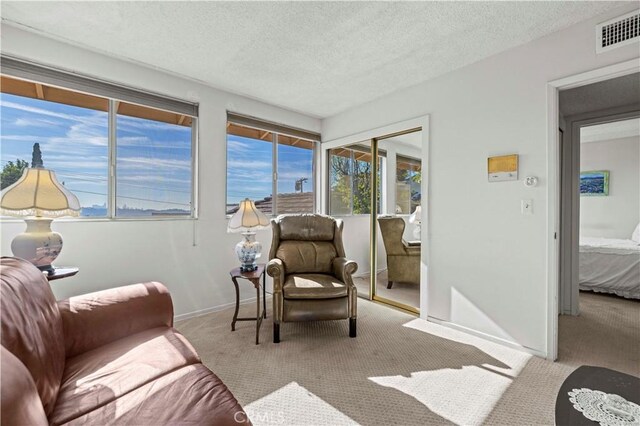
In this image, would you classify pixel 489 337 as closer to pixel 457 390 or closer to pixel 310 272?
pixel 457 390

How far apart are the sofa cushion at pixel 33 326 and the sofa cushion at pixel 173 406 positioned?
22cm

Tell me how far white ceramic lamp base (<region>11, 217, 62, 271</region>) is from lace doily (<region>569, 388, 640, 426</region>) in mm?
2885

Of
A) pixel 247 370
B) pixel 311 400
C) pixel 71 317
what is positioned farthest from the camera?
pixel 247 370

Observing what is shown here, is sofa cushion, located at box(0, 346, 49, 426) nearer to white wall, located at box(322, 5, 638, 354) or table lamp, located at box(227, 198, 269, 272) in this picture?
table lamp, located at box(227, 198, 269, 272)

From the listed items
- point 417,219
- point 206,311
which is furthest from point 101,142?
point 417,219

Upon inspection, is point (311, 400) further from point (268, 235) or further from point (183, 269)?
point (268, 235)

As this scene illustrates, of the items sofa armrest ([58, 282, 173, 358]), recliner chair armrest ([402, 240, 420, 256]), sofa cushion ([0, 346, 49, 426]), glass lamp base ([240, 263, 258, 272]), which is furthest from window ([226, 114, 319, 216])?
→ sofa cushion ([0, 346, 49, 426])

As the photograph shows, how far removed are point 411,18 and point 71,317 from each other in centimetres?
276

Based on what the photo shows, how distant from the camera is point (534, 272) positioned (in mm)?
2303

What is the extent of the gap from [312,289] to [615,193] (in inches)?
216

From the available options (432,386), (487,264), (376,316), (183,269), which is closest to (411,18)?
(487,264)

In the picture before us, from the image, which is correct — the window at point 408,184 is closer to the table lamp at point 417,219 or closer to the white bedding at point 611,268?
the table lamp at point 417,219

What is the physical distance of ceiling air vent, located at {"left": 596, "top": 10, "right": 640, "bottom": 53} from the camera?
6.19 ft

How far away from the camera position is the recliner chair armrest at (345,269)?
265cm
